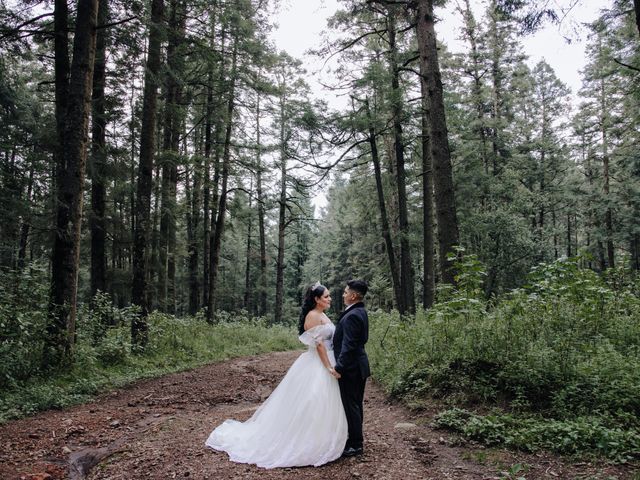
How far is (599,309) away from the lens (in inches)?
273

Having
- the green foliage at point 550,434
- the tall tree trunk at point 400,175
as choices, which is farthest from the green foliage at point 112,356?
the green foliage at point 550,434

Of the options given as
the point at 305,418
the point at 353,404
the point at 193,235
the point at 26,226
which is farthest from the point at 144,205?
the point at 193,235

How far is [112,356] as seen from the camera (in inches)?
364

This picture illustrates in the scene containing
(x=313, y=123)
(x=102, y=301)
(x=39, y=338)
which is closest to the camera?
(x=39, y=338)

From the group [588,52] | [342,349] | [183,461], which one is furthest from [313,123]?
[588,52]

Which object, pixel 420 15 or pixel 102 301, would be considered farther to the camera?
pixel 102 301

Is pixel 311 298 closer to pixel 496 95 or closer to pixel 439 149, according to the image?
pixel 439 149

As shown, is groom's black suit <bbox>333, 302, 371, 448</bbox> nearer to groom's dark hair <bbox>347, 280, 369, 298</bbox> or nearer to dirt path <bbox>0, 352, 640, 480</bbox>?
groom's dark hair <bbox>347, 280, 369, 298</bbox>

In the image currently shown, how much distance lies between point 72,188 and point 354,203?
708 inches

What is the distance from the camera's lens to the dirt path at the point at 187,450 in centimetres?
401

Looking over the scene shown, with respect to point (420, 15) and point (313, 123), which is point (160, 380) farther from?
point (420, 15)

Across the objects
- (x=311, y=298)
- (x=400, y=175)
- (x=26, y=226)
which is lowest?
(x=311, y=298)

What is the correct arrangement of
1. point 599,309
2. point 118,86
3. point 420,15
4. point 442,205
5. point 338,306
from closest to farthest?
point 599,309 → point 442,205 → point 420,15 → point 118,86 → point 338,306

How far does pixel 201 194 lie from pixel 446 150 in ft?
48.9
